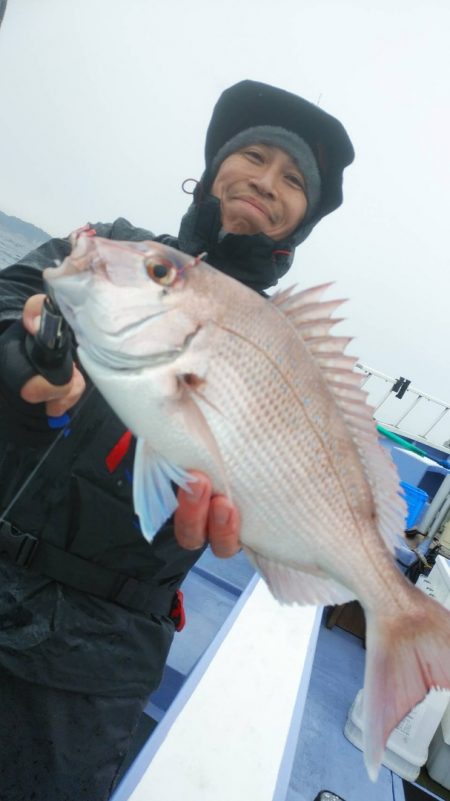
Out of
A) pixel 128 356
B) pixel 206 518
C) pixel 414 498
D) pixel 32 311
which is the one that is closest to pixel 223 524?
pixel 206 518

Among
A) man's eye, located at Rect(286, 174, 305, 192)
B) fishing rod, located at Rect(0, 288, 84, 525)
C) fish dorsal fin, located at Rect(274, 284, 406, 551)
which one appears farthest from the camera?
man's eye, located at Rect(286, 174, 305, 192)

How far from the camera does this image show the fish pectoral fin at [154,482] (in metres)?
1.19

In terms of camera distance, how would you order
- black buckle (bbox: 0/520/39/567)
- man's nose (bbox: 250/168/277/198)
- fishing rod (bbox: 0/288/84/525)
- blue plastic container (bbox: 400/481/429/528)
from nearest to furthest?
1. fishing rod (bbox: 0/288/84/525)
2. black buckle (bbox: 0/520/39/567)
3. man's nose (bbox: 250/168/277/198)
4. blue plastic container (bbox: 400/481/429/528)

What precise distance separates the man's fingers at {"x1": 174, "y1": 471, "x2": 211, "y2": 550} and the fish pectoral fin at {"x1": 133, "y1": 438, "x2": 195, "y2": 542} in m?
0.03

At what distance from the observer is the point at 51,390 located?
1231 mm

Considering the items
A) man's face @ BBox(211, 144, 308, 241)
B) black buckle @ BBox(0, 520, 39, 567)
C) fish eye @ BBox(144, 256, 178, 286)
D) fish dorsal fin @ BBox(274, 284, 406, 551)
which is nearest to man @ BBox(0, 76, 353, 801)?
black buckle @ BBox(0, 520, 39, 567)

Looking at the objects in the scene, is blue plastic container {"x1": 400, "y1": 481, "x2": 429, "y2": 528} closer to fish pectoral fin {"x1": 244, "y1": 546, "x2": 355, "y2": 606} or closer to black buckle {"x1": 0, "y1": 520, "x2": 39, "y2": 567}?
fish pectoral fin {"x1": 244, "y1": 546, "x2": 355, "y2": 606}

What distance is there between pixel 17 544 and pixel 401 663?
1.35 metres

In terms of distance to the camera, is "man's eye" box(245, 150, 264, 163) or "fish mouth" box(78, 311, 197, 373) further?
"man's eye" box(245, 150, 264, 163)

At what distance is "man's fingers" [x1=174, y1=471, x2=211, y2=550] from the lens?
1241mm

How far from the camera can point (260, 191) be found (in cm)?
209

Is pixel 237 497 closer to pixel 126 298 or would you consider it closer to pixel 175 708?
pixel 126 298

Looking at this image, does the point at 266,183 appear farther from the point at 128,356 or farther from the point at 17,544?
the point at 17,544

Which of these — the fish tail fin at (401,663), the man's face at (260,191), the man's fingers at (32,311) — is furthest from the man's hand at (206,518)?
the man's face at (260,191)
